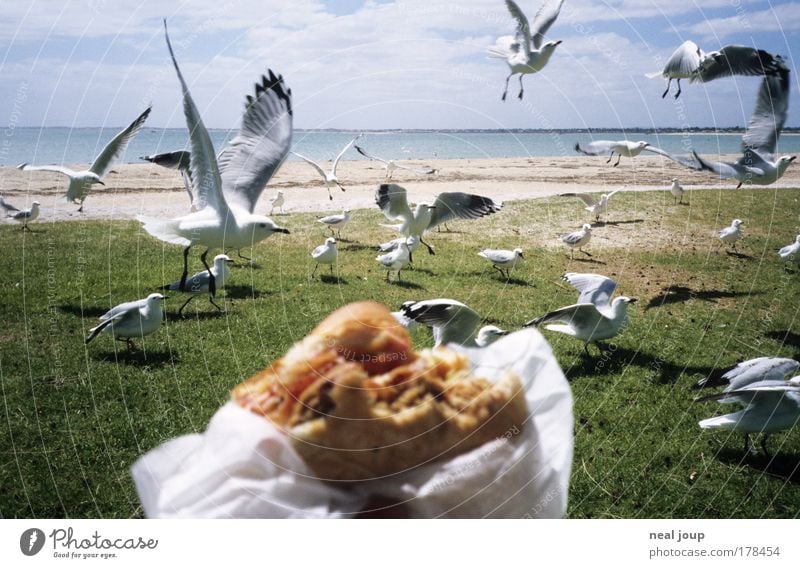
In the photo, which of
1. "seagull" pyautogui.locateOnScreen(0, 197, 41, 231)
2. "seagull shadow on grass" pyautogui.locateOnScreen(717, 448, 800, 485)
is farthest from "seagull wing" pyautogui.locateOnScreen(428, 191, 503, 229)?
"seagull" pyautogui.locateOnScreen(0, 197, 41, 231)

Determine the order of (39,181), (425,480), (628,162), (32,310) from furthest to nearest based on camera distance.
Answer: (628,162)
(39,181)
(32,310)
(425,480)

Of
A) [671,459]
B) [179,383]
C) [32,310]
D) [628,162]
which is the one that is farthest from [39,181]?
[628,162]

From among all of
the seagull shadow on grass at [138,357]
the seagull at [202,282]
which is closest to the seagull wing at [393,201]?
the seagull at [202,282]

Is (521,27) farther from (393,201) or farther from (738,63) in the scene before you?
(393,201)

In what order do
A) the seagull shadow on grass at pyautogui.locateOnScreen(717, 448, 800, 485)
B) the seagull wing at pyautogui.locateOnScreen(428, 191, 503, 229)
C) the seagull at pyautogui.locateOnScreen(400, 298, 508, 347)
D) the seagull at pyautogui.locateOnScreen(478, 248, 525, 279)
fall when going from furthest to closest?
the seagull at pyautogui.locateOnScreen(478, 248, 525, 279), the seagull wing at pyautogui.locateOnScreen(428, 191, 503, 229), the seagull shadow on grass at pyautogui.locateOnScreen(717, 448, 800, 485), the seagull at pyautogui.locateOnScreen(400, 298, 508, 347)

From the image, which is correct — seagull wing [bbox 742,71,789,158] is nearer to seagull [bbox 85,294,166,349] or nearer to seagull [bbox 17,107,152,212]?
seagull [bbox 17,107,152,212]

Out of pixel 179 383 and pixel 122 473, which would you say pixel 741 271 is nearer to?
pixel 179 383
